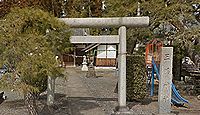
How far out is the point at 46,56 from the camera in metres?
5.33

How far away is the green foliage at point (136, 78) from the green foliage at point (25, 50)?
4.73 metres

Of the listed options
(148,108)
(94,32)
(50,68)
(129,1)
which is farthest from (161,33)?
(94,32)

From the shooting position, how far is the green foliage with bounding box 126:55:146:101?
10.2 meters

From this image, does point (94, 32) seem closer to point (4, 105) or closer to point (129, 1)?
point (129, 1)

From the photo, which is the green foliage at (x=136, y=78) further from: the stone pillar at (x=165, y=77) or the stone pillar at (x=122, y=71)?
the stone pillar at (x=165, y=77)

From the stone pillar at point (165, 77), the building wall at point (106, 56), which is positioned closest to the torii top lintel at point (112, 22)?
the stone pillar at point (165, 77)

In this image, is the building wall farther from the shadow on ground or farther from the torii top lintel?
the torii top lintel

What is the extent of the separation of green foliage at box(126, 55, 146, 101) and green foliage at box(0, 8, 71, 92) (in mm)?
4730

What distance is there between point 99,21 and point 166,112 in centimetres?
309

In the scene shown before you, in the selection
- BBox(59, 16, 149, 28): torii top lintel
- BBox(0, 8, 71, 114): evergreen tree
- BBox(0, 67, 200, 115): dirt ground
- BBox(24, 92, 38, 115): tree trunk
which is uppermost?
BBox(59, 16, 149, 28): torii top lintel

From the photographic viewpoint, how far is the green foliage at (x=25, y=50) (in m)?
5.19

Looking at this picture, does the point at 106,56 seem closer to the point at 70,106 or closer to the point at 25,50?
the point at 70,106

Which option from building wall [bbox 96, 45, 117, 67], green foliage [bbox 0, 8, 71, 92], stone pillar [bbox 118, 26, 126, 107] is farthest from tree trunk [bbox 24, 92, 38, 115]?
building wall [bbox 96, 45, 117, 67]

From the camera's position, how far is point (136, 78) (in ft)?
33.7
